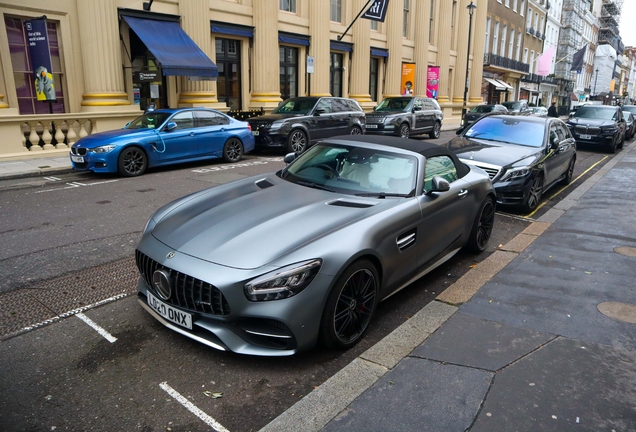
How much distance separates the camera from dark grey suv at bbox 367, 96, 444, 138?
1867cm

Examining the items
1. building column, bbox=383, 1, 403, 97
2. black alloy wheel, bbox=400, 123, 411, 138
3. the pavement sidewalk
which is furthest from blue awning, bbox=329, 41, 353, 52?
the pavement sidewalk

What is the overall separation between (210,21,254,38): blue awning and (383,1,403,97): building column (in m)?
11.1

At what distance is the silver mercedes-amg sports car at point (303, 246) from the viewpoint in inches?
130

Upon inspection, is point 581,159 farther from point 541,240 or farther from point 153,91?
point 153,91

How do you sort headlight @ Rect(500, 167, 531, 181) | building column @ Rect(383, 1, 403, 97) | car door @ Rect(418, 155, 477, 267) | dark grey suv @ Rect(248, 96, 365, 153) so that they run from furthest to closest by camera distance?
1. building column @ Rect(383, 1, 403, 97)
2. dark grey suv @ Rect(248, 96, 365, 153)
3. headlight @ Rect(500, 167, 531, 181)
4. car door @ Rect(418, 155, 477, 267)

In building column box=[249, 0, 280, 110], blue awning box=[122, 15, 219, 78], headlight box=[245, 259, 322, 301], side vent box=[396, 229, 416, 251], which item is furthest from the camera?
building column box=[249, 0, 280, 110]

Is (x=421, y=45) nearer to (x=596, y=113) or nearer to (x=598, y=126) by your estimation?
(x=596, y=113)

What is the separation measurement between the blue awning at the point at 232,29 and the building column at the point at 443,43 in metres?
18.3

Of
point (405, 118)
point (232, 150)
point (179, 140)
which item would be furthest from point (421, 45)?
point (179, 140)

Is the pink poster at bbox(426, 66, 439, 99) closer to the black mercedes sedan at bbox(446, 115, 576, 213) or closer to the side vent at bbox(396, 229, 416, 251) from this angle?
the black mercedes sedan at bbox(446, 115, 576, 213)

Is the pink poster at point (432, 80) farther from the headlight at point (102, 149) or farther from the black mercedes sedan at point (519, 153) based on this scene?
the headlight at point (102, 149)

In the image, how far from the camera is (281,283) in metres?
3.26

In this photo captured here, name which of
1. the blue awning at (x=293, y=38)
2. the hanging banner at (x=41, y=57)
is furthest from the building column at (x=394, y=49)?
the hanging banner at (x=41, y=57)

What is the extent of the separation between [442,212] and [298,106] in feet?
38.5
